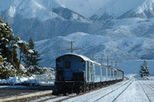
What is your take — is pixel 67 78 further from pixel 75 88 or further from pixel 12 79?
pixel 12 79

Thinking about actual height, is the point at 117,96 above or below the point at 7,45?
below

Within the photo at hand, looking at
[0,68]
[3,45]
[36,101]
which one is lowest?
[36,101]

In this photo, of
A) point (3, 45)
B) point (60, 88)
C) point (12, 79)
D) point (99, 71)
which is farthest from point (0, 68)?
point (12, 79)

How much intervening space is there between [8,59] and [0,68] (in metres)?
12.5

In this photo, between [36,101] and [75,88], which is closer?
[36,101]

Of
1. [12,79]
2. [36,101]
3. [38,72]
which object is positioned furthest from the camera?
[38,72]

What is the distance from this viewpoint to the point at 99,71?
65.1 metres

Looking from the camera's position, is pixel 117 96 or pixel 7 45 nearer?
pixel 117 96

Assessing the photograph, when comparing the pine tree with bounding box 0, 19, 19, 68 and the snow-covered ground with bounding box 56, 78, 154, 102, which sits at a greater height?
the pine tree with bounding box 0, 19, 19, 68

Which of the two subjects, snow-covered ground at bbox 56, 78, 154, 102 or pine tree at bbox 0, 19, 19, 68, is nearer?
snow-covered ground at bbox 56, 78, 154, 102

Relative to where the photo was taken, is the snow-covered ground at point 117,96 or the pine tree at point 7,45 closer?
the snow-covered ground at point 117,96

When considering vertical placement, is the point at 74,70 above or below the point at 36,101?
above

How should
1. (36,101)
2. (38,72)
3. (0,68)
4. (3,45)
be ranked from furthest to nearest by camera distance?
(38,72), (3,45), (0,68), (36,101)

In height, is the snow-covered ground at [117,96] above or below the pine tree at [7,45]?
below
